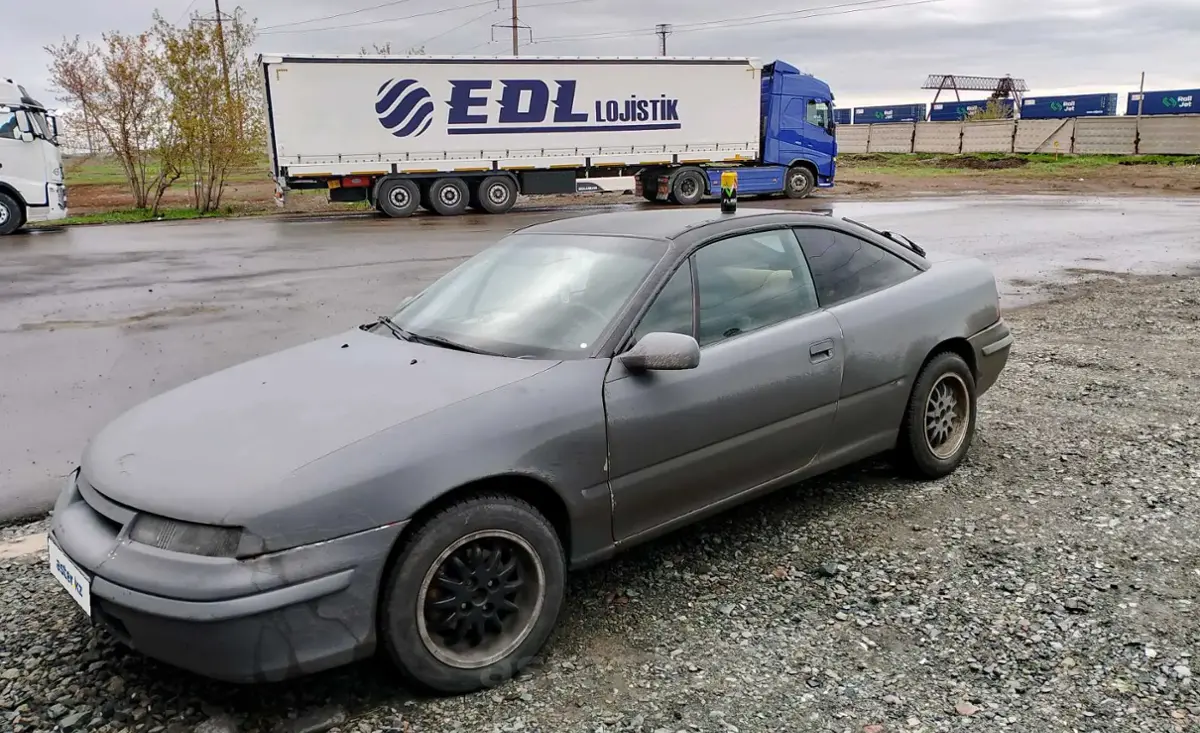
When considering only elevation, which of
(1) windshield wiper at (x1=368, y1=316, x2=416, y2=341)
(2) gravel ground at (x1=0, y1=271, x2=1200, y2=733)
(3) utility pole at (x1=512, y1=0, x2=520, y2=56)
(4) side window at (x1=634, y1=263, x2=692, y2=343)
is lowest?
(2) gravel ground at (x1=0, y1=271, x2=1200, y2=733)

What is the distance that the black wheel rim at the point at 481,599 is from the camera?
288 centimetres

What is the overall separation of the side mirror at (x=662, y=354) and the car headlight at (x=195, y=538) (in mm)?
1418

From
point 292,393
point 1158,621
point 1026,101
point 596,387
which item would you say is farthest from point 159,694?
point 1026,101

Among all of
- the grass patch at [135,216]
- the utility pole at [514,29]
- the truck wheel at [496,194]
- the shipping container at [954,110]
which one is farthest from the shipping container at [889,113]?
the grass patch at [135,216]

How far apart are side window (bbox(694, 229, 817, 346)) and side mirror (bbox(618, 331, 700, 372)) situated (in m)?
0.34

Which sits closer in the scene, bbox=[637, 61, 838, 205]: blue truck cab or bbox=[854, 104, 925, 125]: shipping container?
bbox=[637, 61, 838, 205]: blue truck cab

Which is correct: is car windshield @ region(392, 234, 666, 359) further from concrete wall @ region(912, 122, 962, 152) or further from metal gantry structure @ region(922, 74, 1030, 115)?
metal gantry structure @ region(922, 74, 1030, 115)

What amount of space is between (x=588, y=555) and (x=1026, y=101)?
6641 cm

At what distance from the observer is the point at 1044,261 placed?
12797mm

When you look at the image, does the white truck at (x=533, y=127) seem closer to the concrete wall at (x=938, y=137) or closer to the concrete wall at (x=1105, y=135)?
the concrete wall at (x=1105, y=135)

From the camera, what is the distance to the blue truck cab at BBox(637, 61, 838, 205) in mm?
26109

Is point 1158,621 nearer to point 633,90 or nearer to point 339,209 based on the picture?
point 633,90

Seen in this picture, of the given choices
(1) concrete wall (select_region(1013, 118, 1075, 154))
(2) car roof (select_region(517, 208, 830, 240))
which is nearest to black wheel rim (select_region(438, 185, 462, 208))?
(2) car roof (select_region(517, 208, 830, 240))

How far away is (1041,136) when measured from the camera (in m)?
45.4
